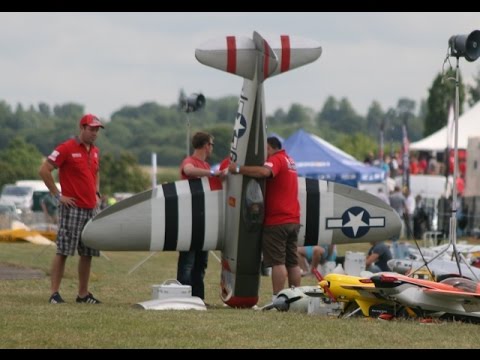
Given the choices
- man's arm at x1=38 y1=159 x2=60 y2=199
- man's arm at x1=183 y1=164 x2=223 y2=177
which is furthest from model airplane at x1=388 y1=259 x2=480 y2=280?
man's arm at x1=38 y1=159 x2=60 y2=199

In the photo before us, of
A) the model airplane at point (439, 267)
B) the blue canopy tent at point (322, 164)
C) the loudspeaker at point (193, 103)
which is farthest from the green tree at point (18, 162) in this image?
the model airplane at point (439, 267)

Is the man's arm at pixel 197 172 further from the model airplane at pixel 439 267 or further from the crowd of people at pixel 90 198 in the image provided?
the model airplane at pixel 439 267

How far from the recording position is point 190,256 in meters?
12.6

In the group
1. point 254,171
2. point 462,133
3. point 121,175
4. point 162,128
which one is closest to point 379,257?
point 254,171

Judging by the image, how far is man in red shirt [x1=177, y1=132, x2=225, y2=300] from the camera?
12384 mm

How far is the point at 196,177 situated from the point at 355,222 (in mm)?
1716

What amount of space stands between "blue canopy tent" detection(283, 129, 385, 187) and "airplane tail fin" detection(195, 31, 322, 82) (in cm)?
2211

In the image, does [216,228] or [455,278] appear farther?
[216,228]

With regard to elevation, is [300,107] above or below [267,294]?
above

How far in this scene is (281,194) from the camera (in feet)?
39.9

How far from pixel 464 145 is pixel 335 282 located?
24838 mm

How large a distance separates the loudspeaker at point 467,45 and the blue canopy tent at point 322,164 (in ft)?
67.8

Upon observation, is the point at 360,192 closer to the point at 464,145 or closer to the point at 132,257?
the point at 132,257

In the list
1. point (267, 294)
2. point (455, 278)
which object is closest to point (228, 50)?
point (455, 278)
